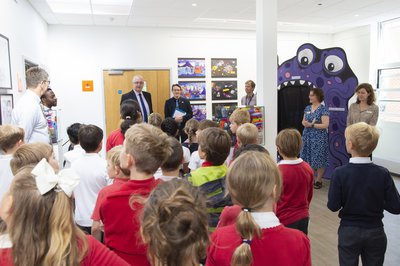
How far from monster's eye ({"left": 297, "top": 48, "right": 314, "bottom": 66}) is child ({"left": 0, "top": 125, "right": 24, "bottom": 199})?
4562 millimetres

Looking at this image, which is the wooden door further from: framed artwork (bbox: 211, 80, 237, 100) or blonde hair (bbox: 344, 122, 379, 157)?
blonde hair (bbox: 344, 122, 379, 157)

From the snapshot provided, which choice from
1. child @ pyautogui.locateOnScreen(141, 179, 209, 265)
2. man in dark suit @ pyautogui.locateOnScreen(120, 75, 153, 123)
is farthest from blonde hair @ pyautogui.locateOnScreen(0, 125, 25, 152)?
man in dark suit @ pyautogui.locateOnScreen(120, 75, 153, 123)

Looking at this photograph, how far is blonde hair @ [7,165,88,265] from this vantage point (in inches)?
37.2

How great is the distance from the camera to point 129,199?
1493 millimetres

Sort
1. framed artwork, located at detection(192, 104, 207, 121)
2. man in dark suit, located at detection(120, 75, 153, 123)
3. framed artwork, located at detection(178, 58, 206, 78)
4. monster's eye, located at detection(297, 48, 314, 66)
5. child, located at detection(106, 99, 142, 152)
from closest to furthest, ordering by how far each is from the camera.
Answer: child, located at detection(106, 99, 142, 152), man in dark suit, located at detection(120, 75, 153, 123), monster's eye, located at detection(297, 48, 314, 66), framed artwork, located at detection(178, 58, 206, 78), framed artwork, located at detection(192, 104, 207, 121)

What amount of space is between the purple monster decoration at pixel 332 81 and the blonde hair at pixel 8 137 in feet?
14.6

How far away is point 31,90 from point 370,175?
2.88 meters

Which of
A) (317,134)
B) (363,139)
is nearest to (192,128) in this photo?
(363,139)

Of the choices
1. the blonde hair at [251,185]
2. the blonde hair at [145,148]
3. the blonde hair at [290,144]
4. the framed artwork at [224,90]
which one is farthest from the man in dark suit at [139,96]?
the blonde hair at [251,185]

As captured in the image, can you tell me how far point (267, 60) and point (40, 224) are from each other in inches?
149

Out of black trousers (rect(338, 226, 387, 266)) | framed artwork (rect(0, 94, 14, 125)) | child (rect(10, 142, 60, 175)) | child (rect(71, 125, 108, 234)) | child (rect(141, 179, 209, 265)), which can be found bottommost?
black trousers (rect(338, 226, 387, 266))

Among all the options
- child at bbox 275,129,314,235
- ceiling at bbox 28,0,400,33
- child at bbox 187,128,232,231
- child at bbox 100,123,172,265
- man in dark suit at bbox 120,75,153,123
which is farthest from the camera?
ceiling at bbox 28,0,400,33

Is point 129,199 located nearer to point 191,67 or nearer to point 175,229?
point 175,229

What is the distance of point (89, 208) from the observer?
2.33 m
